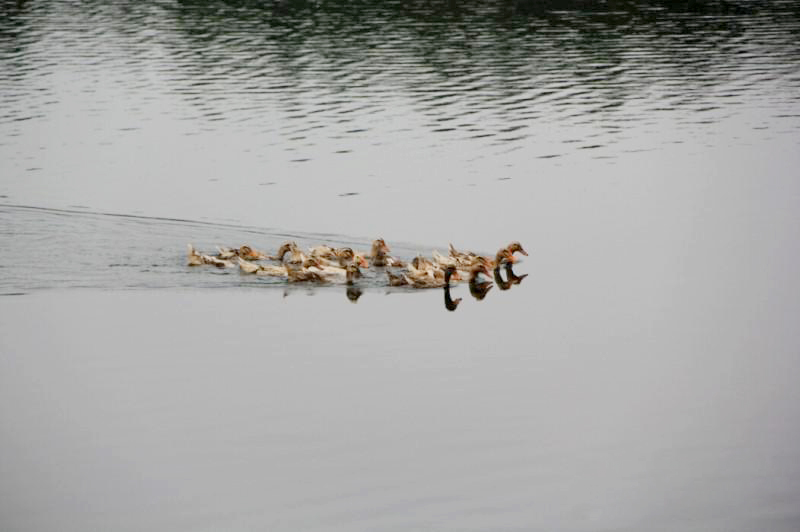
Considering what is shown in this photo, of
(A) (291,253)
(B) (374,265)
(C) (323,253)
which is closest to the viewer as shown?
(C) (323,253)

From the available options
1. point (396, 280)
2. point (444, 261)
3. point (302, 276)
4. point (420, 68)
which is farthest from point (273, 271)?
point (420, 68)

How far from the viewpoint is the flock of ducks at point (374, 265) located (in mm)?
23109

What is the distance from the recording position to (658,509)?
15797mm

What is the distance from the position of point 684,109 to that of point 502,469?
77.4 feet

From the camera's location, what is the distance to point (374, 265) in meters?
24.1

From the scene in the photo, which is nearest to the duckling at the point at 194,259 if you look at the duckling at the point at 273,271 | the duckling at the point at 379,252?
the duckling at the point at 273,271

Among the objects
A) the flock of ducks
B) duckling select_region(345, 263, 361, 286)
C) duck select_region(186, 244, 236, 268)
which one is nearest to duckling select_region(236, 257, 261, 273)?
the flock of ducks

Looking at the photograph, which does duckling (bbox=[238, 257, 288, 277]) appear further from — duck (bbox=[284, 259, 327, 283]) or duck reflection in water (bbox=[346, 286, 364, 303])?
duck reflection in water (bbox=[346, 286, 364, 303])

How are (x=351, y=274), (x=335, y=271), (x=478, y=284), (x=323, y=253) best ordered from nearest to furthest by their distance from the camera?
(x=351, y=274) < (x=335, y=271) < (x=478, y=284) < (x=323, y=253)

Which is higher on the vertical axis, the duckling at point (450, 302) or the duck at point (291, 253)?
the duck at point (291, 253)

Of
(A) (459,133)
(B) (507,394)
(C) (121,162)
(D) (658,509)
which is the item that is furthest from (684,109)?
(D) (658,509)

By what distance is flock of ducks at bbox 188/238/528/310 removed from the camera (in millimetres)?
23109

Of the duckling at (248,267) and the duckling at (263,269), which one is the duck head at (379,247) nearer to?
the duckling at (263,269)

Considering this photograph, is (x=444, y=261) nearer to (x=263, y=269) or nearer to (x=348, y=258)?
(x=348, y=258)
